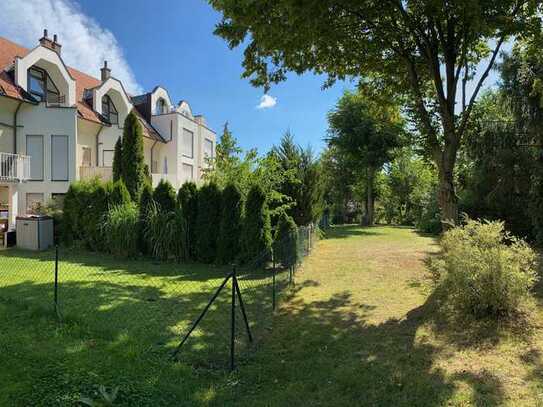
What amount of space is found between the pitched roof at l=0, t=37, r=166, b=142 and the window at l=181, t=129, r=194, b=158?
1.55 meters

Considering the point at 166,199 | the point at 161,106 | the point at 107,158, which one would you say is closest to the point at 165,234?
the point at 166,199

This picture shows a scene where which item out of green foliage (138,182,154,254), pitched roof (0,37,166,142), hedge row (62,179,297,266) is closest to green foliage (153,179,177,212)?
hedge row (62,179,297,266)

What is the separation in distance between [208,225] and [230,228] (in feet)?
2.45

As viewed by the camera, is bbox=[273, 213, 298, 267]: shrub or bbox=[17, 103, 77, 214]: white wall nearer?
bbox=[273, 213, 298, 267]: shrub

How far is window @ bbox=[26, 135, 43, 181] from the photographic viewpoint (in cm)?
1681

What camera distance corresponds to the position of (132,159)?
16.8 meters

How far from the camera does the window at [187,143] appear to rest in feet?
84.6

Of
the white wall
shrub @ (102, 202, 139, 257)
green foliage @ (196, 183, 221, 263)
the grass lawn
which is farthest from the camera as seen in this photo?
the white wall

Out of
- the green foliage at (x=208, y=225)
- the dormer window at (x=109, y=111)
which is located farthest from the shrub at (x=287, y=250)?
the dormer window at (x=109, y=111)

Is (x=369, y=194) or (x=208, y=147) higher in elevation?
(x=208, y=147)

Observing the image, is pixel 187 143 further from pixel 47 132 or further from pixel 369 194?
pixel 369 194

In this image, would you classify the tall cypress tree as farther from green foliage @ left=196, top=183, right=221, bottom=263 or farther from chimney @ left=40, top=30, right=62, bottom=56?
Result: chimney @ left=40, top=30, right=62, bottom=56

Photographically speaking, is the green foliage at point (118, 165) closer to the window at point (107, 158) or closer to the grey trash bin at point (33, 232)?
the grey trash bin at point (33, 232)

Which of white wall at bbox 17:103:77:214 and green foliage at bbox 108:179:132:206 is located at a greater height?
white wall at bbox 17:103:77:214
